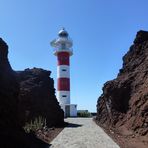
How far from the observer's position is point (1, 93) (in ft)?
50.3

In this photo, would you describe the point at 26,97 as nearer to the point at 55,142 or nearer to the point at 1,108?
the point at 55,142

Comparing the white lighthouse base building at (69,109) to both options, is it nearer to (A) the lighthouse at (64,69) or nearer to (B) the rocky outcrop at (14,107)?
(A) the lighthouse at (64,69)

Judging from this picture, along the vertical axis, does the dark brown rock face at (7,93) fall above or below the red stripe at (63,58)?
below

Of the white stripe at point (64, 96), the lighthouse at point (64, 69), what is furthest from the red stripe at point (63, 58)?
the white stripe at point (64, 96)

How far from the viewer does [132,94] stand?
27.0 m

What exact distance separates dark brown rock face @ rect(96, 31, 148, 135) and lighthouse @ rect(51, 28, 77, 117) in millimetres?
14217

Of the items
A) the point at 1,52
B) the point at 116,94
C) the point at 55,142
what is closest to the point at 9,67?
the point at 1,52

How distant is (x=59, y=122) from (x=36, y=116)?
14.7ft

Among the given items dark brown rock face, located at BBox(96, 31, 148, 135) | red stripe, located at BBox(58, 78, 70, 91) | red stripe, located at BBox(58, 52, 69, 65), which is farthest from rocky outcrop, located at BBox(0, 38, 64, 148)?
red stripe, located at BBox(58, 52, 69, 65)

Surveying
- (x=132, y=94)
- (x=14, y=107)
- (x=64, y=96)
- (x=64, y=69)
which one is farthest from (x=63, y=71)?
(x=14, y=107)

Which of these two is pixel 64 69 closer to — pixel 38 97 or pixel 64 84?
pixel 64 84

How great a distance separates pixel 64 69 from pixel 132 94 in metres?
24.6

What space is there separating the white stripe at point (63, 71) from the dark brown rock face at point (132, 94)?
569 inches

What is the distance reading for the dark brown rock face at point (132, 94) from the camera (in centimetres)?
2273
